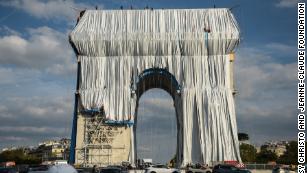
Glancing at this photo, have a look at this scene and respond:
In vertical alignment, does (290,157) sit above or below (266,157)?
above

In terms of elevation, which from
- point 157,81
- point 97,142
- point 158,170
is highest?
point 157,81

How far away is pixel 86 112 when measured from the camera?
146 ft

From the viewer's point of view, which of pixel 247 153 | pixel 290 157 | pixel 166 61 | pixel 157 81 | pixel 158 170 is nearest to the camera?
pixel 158 170

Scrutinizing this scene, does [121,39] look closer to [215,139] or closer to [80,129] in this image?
[80,129]

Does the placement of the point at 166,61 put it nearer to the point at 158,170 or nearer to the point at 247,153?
the point at 158,170

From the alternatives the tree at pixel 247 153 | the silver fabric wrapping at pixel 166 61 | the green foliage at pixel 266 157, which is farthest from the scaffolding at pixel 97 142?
the green foliage at pixel 266 157

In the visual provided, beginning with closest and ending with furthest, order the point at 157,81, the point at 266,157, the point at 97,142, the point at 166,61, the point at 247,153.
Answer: the point at 97,142 < the point at 166,61 < the point at 157,81 < the point at 247,153 < the point at 266,157

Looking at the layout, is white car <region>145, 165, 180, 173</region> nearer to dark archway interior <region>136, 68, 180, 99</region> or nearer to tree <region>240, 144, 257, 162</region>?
dark archway interior <region>136, 68, 180, 99</region>

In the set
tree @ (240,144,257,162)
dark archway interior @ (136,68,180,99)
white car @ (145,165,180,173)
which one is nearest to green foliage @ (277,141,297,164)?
tree @ (240,144,257,162)

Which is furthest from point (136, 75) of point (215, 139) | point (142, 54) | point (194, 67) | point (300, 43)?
point (300, 43)

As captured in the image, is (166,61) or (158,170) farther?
(166,61)

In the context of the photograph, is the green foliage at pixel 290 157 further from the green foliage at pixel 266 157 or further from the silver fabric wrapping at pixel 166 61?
the silver fabric wrapping at pixel 166 61

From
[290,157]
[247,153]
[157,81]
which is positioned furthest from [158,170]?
[247,153]

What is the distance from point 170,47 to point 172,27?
197cm
